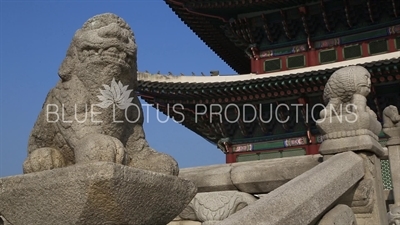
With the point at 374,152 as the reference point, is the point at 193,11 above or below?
above

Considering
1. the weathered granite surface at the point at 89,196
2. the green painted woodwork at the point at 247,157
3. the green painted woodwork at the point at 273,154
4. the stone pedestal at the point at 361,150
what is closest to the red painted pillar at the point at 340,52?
the green painted woodwork at the point at 273,154

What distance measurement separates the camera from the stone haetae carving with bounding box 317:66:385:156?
13.9 ft

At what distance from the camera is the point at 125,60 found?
2.83 meters

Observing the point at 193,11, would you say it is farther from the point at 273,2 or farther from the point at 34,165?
the point at 34,165

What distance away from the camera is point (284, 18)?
510 inches

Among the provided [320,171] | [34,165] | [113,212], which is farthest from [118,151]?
[320,171]

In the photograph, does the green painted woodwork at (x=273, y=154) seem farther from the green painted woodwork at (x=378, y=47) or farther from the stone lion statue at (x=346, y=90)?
the stone lion statue at (x=346, y=90)

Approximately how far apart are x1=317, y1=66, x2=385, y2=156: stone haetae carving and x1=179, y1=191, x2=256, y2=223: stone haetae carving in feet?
3.15

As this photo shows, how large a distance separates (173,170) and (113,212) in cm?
66

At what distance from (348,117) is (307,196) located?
1503mm

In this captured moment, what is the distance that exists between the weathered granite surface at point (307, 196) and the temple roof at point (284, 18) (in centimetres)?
897

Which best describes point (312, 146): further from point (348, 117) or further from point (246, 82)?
point (348, 117)

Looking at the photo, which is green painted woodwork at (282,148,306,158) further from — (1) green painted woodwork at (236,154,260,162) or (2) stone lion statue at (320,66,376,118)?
(2) stone lion statue at (320,66,376,118)

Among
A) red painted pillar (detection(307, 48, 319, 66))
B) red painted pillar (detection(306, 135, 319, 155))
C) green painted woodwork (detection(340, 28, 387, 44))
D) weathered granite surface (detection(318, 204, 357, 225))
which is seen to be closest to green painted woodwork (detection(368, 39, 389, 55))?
green painted woodwork (detection(340, 28, 387, 44))
